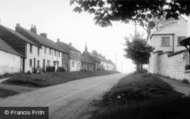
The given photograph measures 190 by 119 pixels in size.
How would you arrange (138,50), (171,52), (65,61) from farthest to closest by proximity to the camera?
(65,61), (138,50), (171,52)

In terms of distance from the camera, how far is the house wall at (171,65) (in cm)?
2017

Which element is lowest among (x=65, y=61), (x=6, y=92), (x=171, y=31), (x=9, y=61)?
(x=6, y=92)

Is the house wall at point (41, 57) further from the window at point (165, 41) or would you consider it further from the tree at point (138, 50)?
the window at point (165, 41)

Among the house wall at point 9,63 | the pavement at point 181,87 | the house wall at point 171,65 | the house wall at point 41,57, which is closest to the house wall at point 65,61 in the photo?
the house wall at point 41,57

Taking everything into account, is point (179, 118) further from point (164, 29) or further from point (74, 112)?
point (164, 29)

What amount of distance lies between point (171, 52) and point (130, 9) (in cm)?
2333

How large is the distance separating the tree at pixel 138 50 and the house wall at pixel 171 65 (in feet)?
14.7

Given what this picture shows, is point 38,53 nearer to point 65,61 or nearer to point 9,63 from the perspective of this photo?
point 9,63

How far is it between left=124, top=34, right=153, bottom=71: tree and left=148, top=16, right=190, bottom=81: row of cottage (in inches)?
59.2

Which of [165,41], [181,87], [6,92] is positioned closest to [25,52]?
[165,41]

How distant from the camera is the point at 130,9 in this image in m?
7.20

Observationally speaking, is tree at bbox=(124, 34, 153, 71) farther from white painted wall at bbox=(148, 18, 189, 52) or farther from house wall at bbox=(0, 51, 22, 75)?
house wall at bbox=(0, 51, 22, 75)

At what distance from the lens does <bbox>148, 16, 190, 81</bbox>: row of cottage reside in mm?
19484

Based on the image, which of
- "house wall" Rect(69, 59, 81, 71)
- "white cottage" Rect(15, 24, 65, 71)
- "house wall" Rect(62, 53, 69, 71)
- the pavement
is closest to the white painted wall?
the pavement
